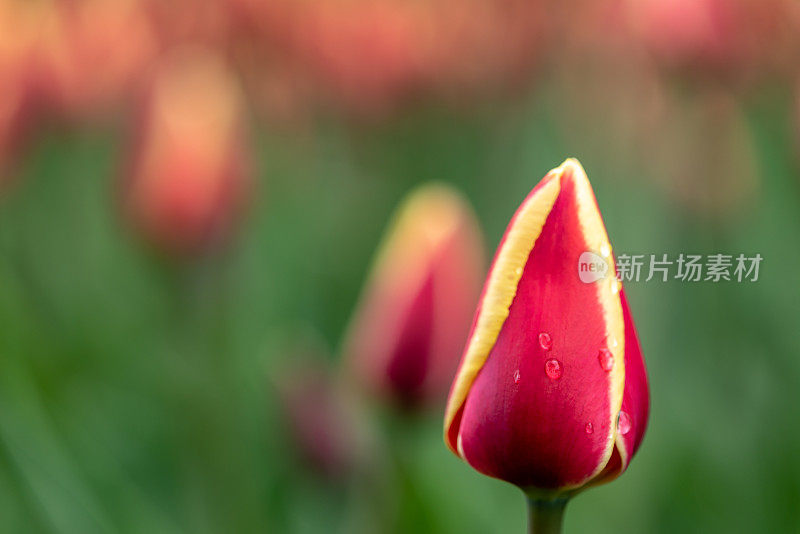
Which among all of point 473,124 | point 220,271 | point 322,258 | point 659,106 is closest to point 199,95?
point 220,271

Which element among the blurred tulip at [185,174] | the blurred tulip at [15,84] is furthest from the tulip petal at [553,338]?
the blurred tulip at [15,84]

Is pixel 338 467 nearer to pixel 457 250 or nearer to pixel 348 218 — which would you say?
pixel 457 250

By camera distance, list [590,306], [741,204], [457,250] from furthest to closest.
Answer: [741,204]
[457,250]
[590,306]

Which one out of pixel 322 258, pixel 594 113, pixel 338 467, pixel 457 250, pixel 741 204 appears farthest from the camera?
pixel 594 113

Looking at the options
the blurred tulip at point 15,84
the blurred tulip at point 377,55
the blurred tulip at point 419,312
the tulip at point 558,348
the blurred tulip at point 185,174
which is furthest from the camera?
the blurred tulip at point 377,55

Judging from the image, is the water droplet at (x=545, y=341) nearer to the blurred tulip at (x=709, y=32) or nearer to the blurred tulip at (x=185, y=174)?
the blurred tulip at (x=185, y=174)

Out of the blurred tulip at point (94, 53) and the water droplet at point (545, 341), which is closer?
the water droplet at point (545, 341)

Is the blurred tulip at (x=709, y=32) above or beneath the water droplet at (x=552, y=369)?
above

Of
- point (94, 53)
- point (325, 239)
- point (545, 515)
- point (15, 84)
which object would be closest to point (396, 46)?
point (325, 239)

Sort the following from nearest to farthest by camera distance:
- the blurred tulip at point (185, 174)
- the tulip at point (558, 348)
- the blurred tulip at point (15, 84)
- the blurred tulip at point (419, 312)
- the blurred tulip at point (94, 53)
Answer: the tulip at point (558, 348)
the blurred tulip at point (419, 312)
the blurred tulip at point (185, 174)
the blurred tulip at point (15, 84)
the blurred tulip at point (94, 53)
